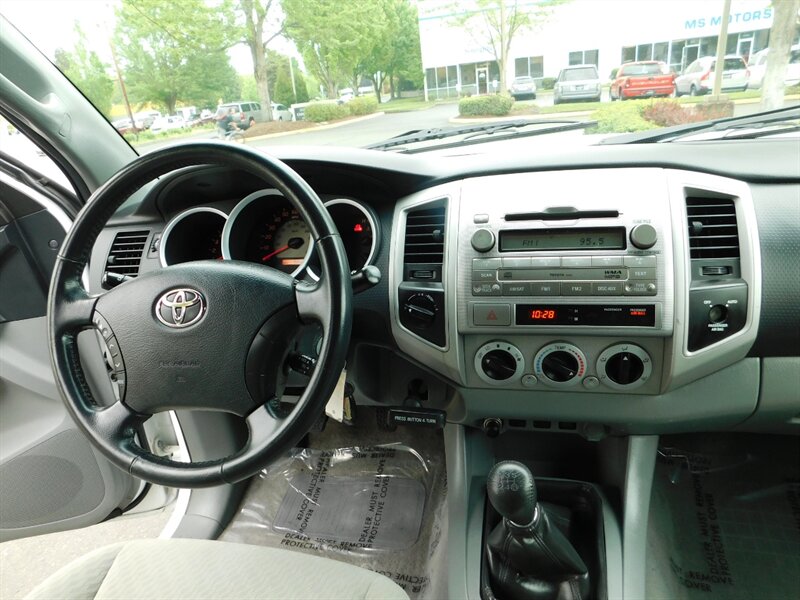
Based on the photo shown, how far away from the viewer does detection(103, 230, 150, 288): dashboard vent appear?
1567 millimetres

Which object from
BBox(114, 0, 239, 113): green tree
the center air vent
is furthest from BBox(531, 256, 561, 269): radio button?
BBox(114, 0, 239, 113): green tree

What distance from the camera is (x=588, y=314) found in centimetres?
125

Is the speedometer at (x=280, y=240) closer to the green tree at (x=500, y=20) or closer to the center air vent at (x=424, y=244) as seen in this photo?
the center air vent at (x=424, y=244)

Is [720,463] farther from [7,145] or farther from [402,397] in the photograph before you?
[7,145]

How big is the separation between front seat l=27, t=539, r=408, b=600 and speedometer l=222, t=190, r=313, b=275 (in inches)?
27.7

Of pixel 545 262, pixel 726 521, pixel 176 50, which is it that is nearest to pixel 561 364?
pixel 545 262

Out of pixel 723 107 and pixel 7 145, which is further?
pixel 7 145

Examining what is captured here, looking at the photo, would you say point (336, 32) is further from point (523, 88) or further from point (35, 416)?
point (35, 416)

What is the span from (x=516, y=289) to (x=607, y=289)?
193 millimetres

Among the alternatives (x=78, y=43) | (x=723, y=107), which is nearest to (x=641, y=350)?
(x=723, y=107)

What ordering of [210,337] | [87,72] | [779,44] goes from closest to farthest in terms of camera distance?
[210,337]
[779,44]
[87,72]

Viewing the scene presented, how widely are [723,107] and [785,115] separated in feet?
0.46

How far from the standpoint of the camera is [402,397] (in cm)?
170

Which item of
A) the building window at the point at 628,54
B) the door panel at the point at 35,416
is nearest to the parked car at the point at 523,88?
the building window at the point at 628,54
